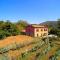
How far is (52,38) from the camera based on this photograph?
31953mm

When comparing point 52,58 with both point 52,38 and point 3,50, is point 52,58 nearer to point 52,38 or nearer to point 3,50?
point 3,50

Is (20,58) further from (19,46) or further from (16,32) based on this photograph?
(16,32)

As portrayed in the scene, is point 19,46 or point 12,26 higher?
point 12,26

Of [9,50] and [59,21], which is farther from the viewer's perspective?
[59,21]

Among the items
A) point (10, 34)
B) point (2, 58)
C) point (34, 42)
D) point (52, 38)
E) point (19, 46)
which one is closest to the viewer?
point (2, 58)

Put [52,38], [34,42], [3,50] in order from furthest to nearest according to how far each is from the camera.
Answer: [52,38] → [34,42] → [3,50]

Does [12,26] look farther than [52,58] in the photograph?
Yes

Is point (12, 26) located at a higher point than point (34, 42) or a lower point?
higher

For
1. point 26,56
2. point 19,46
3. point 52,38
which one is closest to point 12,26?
point 52,38

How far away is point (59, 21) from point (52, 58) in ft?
77.9

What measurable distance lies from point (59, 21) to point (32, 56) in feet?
75.6

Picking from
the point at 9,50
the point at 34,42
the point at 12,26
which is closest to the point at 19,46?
the point at 9,50

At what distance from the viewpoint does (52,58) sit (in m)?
17.1

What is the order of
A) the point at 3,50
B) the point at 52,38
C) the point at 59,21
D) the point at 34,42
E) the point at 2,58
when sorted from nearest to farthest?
the point at 2,58
the point at 3,50
the point at 34,42
the point at 52,38
the point at 59,21
